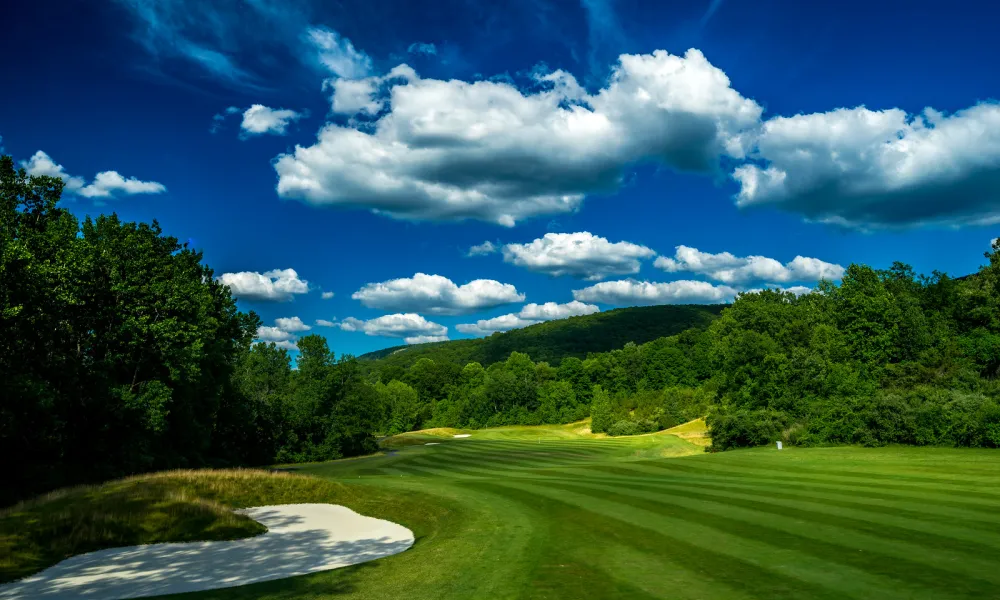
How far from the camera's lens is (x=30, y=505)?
1689cm

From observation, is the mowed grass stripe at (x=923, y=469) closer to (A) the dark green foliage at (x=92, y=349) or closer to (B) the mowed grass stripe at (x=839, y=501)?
(B) the mowed grass stripe at (x=839, y=501)

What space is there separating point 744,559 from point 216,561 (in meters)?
12.1

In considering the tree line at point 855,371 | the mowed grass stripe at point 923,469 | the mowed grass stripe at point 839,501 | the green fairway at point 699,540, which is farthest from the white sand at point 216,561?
the tree line at point 855,371

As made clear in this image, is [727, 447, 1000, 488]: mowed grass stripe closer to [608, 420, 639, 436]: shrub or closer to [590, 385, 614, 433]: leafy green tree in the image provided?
[608, 420, 639, 436]: shrub

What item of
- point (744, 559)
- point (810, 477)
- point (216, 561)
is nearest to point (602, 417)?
point (810, 477)

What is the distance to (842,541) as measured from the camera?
448 inches

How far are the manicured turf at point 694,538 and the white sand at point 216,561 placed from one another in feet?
4.51

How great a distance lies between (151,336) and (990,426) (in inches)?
1834

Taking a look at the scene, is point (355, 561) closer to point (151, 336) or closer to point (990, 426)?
point (151, 336)

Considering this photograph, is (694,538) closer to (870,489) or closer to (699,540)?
(699,540)

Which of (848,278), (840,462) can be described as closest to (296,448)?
(840,462)

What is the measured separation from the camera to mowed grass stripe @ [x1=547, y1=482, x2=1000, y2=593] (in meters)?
8.99

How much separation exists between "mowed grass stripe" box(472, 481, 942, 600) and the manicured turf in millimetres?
35

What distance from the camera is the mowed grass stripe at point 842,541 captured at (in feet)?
29.5
